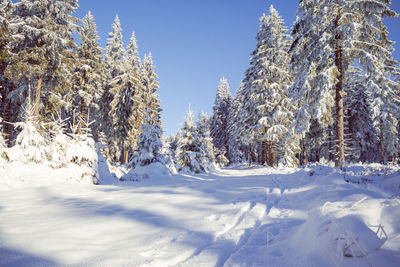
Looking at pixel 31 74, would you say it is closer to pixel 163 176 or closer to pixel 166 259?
pixel 163 176

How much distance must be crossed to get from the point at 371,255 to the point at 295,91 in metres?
12.0

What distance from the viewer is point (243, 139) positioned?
23078mm

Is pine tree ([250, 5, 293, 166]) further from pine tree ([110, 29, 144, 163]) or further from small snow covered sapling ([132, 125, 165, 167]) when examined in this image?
pine tree ([110, 29, 144, 163])

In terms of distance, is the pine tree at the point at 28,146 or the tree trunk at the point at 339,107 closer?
the pine tree at the point at 28,146

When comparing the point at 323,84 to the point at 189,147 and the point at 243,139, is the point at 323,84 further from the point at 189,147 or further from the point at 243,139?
the point at 243,139

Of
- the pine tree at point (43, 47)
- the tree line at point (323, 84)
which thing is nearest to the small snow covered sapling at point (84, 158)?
the pine tree at point (43, 47)

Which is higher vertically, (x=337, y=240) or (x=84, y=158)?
(x=84, y=158)

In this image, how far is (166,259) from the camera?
2.28 metres

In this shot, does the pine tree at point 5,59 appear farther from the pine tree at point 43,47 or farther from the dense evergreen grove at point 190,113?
the pine tree at point 43,47

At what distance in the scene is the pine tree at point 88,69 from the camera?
2158 cm

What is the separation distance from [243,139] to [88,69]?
18.0 metres

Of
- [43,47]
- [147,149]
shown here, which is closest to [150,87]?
[43,47]

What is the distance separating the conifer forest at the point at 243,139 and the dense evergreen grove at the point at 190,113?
0.09 meters

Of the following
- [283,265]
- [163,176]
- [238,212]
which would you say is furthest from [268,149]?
[283,265]
